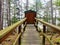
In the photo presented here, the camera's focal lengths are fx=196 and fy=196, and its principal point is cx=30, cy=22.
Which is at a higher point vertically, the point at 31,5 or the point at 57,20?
the point at 31,5

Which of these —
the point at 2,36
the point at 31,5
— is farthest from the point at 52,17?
the point at 2,36

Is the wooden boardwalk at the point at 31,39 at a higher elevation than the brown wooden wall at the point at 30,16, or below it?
below

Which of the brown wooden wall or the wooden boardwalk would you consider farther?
the brown wooden wall

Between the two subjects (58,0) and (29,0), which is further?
(29,0)

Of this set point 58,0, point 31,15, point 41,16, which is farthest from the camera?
point 41,16

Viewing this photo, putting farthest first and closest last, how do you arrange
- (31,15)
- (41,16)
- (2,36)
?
1. (41,16)
2. (31,15)
3. (2,36)

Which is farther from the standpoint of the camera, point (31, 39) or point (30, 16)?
point (30, 16)

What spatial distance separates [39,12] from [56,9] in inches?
58.8

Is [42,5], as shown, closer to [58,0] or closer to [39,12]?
[39,12]

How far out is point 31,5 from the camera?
57.0 ft

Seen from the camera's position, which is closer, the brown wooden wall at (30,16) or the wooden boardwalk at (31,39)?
the wooden boardwalk at (31,39)

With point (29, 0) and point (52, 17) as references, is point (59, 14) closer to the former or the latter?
point (52, 17)

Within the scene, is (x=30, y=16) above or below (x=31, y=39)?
above

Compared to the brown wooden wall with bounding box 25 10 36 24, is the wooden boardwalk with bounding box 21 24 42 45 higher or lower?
lower
